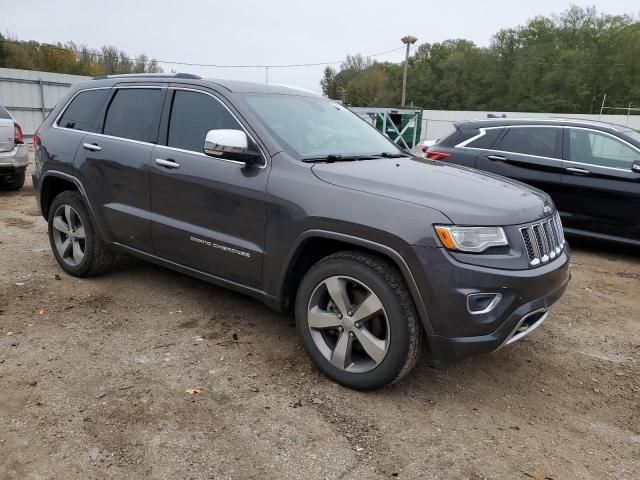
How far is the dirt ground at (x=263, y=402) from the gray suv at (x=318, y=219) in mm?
371

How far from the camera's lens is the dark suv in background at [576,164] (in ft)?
20.0

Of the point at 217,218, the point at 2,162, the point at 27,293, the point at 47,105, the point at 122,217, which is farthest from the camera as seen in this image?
the point at 47,105

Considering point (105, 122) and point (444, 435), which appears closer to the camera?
point (444, 435)

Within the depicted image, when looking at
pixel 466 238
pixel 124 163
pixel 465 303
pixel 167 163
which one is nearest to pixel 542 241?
pixel 466 238

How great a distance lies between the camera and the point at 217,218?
362 centimetres

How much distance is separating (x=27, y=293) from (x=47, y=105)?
17.9 meters

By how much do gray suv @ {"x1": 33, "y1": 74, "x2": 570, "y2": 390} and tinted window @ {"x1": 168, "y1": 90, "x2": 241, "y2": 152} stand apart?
0.04 ft

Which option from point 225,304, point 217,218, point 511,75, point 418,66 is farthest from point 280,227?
point 418,66

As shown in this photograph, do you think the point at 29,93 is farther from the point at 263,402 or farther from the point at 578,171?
the point at 263,402

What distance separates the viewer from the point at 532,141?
6.74m

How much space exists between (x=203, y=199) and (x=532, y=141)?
15.4 feet

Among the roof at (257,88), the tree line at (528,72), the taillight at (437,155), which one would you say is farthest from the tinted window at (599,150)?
the tree line at (528,72)

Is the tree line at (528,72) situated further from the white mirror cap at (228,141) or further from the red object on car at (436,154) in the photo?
the white mirror cap at (228,141)

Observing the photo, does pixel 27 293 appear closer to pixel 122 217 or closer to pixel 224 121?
pixel 122 217
